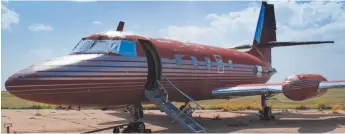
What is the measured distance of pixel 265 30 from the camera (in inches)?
1022

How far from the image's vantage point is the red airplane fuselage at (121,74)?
35.3 feet

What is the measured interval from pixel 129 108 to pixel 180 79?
7.89ft

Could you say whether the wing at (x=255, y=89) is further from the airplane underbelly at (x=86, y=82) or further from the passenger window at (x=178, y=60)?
the airplane underbelly at (x=86, y=82)

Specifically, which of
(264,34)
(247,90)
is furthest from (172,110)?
(264,34)

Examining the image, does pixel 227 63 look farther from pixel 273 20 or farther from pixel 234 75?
pixel 273 20

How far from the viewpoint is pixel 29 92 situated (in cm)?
1053

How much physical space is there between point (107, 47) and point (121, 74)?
1126 mm

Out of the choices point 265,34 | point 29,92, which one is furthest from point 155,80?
point 265,34

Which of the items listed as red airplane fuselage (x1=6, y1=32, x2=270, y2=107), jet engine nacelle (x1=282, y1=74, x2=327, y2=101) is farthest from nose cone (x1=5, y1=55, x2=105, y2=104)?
jet engine nacelle (x1=282, y1=74, x2=327, y2=101)

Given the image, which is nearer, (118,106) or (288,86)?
(118,106)

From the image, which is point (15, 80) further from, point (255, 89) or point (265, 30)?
point (265, 30)

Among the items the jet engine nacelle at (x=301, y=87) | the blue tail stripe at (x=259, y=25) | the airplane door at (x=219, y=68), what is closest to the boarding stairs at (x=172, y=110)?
the airplane door at (x=219, y=68)

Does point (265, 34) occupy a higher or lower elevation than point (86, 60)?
higher

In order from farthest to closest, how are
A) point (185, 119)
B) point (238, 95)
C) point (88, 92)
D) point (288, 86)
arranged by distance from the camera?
point (238, 95) < point (288, 86) < point (185, 119) < point (88, 92)
